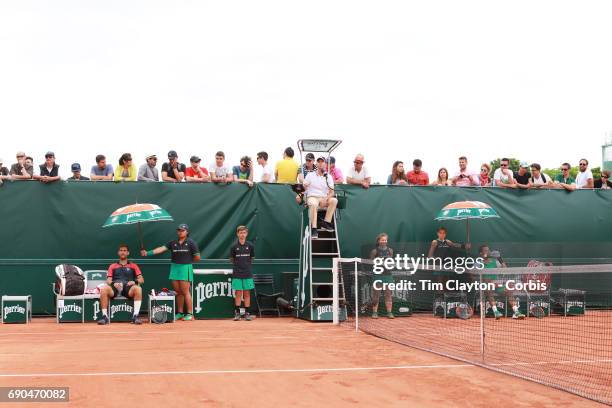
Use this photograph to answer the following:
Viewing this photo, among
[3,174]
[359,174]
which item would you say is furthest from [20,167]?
[359,174]

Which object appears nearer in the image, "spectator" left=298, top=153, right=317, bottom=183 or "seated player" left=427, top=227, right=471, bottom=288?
"spectator" left=298, top=153, right=317, bottom=183

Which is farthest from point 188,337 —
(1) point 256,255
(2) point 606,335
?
(2) point 606,335

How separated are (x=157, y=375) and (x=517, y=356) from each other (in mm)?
5149

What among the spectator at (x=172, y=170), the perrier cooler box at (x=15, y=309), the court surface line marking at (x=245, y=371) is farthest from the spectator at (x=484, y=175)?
the perrier cooler box at (x=15, y=309)

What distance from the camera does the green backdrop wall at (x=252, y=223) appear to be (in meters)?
16.3

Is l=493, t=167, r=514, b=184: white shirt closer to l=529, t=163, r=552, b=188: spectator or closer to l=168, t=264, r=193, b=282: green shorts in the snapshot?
l=529, t=163, r=552, b=188: spectator

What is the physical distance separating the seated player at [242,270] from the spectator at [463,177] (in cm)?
604

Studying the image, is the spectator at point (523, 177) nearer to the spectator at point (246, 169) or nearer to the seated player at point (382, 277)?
the seated player at point (382, 277)

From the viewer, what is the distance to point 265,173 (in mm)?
17828

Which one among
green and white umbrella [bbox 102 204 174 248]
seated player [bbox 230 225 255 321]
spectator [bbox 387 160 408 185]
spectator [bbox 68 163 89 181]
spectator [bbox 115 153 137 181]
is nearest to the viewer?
green and white umbrella [bbox 102 204 174 248]

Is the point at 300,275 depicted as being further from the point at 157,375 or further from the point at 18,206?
the point at 157,375

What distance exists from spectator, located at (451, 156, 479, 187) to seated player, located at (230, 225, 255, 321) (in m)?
6.04

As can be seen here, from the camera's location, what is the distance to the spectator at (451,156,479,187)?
18.9m

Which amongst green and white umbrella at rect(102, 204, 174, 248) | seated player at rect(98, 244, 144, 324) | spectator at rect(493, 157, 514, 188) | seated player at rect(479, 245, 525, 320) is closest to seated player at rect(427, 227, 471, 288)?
seated player at rect(479, 245, 525, 320)
